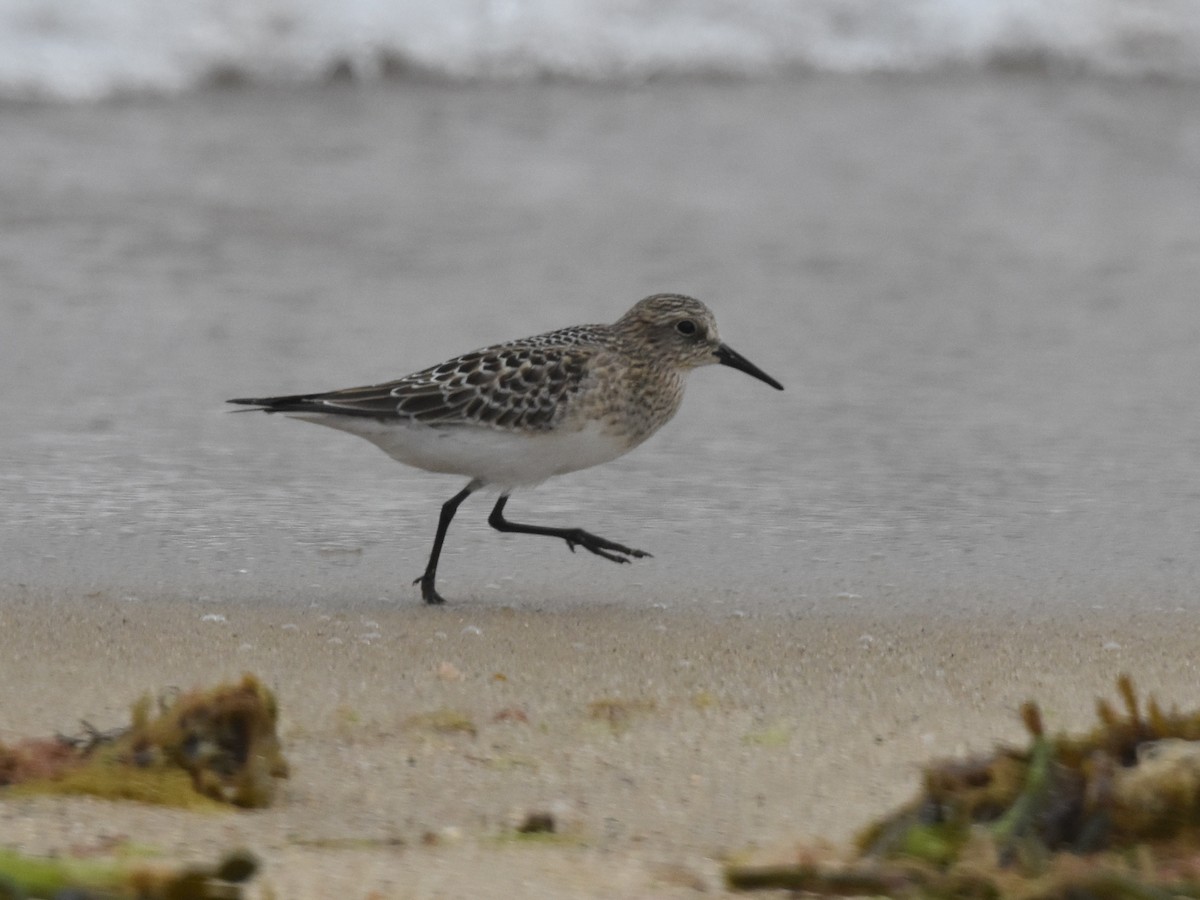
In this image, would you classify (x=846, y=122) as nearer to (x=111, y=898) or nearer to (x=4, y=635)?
(x=4, y=635)

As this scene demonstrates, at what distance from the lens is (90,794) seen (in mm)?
3113

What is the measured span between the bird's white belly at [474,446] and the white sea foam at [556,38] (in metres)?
6.35

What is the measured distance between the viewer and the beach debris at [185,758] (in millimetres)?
3133

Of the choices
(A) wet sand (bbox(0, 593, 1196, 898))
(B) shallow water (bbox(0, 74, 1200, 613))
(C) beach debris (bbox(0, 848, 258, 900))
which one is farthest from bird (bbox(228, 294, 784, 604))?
(C) beach debris (bbox(0, 848, 258, 900))

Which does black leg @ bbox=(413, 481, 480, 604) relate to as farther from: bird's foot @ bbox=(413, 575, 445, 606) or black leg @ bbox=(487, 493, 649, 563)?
black leg @ bbox=(487, 493, 649, 563)

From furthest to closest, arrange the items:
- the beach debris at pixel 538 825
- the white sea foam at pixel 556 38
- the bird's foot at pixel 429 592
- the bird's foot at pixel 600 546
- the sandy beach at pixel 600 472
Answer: the white sea foam at pixel 556 38, the bird's foot at pixel 600 546, the bird's foot at pixel 429 592, the sandy beach at pixel 600 472, the beach debris at pixel 538 825

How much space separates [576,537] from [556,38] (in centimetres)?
762

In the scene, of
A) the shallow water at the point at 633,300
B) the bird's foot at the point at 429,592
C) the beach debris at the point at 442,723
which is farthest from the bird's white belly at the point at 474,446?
the beach debris at the point at 442,723

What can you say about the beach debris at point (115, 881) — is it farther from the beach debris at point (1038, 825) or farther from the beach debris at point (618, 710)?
the beach debris at point (618, 710)

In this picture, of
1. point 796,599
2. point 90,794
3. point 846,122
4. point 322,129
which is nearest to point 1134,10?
point 846,122

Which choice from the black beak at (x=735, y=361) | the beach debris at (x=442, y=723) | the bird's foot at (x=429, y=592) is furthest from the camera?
the black beak at (x=735, y=361)

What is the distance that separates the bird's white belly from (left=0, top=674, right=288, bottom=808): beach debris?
2.05 m

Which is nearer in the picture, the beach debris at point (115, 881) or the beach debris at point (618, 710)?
the beach debris at point (115, 881)

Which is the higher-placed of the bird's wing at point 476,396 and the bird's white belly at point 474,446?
the bird's wing at point 476,396
